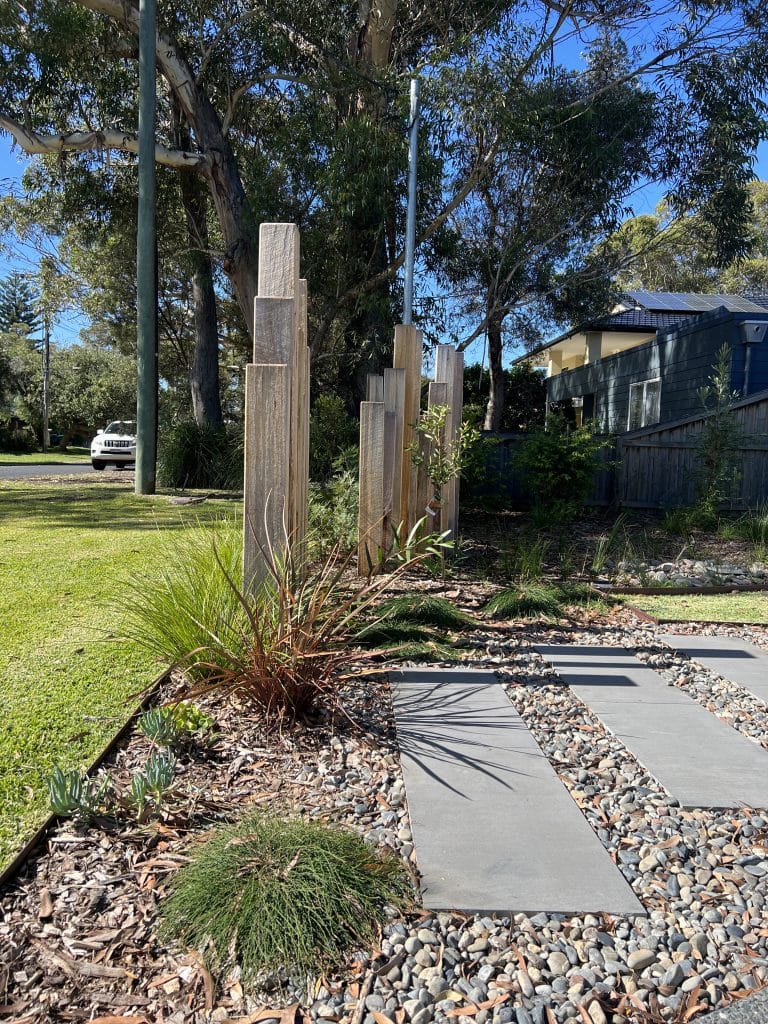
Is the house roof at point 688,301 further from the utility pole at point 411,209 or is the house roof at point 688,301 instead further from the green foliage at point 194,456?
the green foliage at point 194,456

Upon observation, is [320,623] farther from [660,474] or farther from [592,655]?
[660,474]

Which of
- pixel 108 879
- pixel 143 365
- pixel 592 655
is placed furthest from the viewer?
pixel 143 365

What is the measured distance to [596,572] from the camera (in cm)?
697

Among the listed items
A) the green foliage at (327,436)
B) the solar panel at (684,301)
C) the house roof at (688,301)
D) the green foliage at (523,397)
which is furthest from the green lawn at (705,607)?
the green foliage at (523,397)

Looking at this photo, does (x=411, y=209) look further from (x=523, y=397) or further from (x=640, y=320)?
(x=523, y=397)

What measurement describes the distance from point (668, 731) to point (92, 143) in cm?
1449

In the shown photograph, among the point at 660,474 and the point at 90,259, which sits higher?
the point at 90,259

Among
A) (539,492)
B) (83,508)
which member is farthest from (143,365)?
(539,492)

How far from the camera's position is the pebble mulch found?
1685 mm

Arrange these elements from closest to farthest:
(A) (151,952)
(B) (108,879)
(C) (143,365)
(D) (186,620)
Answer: (A) (151,952), (B) (108,879), (D) (186,620), (C) (143,365)

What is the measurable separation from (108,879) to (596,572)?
18.2 feet

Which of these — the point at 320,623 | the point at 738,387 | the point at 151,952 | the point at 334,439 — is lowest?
the point at 151,952

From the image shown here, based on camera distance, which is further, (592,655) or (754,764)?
(592,655)

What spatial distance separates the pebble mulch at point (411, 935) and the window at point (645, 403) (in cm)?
1476
